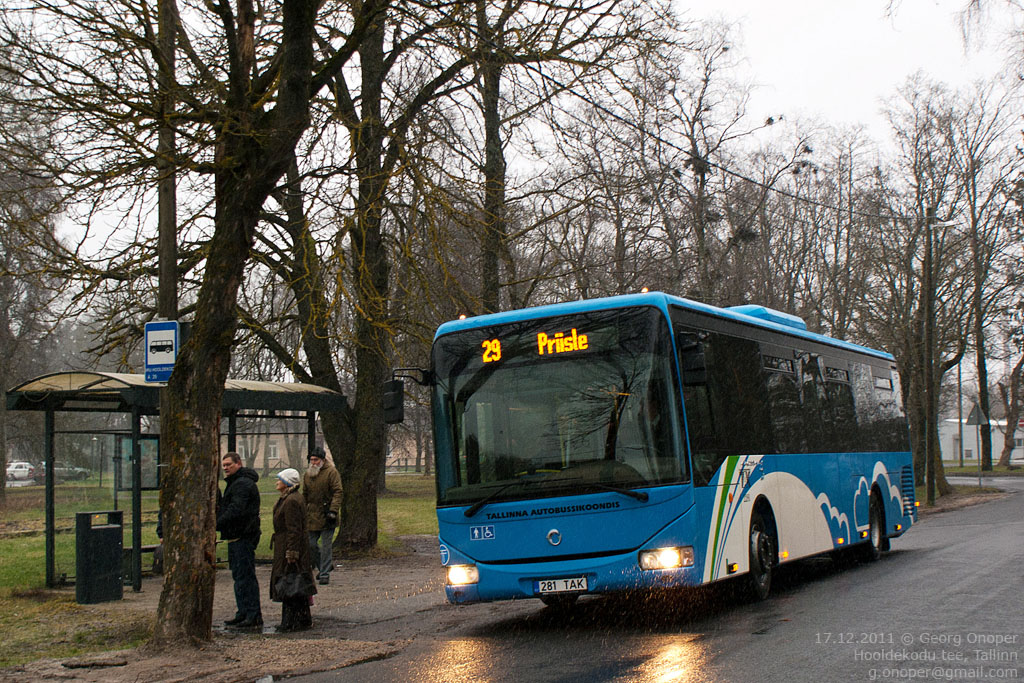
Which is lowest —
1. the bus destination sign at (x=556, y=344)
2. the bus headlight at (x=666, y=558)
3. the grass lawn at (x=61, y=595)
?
the grass lawn at (x=61, y=595)

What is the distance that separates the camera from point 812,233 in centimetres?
4428

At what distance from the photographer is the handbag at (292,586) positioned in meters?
10.7

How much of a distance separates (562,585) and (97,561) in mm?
6259

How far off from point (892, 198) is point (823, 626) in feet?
98.5

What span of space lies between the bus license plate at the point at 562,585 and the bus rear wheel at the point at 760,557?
2.28m

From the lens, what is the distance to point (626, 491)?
962 cm

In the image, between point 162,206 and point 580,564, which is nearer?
point 580,564

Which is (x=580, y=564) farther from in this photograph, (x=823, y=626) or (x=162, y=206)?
(x=162, y=206)

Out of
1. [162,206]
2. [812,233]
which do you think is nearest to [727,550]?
[162,206]

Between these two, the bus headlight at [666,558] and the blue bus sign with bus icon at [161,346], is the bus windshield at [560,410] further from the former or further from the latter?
the blue bus sign with bus icon at [161,346]

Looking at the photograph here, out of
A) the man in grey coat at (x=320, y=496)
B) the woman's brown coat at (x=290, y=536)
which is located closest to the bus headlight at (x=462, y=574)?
the woman's brown coat at (x=290, y=536)

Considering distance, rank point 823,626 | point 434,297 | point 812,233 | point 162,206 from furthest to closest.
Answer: point 812,233
point 434,297
point 162,206
point 823,626

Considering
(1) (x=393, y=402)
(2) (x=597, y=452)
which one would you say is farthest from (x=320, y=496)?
(2) (x=597, y=452)

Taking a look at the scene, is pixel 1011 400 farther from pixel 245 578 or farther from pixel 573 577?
pixel 245 578
